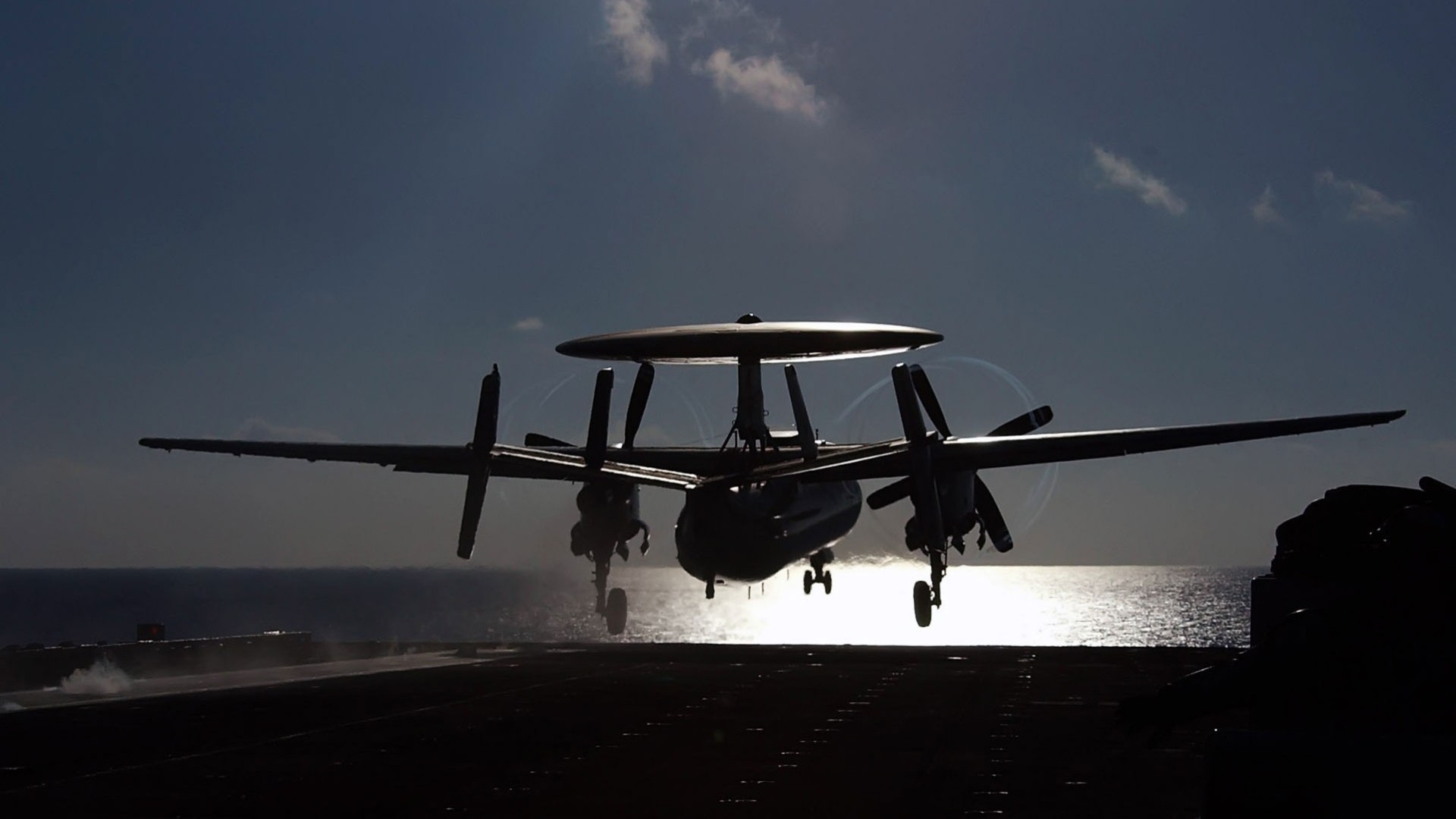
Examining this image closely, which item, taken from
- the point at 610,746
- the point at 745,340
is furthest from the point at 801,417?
the point at 610,746

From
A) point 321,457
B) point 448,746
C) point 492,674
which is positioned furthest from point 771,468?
point 448,746

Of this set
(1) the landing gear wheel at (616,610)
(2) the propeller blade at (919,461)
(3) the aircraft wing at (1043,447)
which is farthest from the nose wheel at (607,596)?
(2) the propeller blade at (919,461)

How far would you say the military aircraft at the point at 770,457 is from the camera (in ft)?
135

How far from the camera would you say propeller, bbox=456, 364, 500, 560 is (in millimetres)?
42156

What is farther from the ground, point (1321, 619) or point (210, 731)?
point (1321, 619)

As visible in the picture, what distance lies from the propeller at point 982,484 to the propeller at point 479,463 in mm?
13239

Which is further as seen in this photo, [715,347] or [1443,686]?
[715,347]

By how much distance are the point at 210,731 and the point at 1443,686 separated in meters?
24.4

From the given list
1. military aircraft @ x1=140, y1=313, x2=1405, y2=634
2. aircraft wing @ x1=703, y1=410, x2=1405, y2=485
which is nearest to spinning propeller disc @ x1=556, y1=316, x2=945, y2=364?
military aircraft @ x1=140, y1=313, x2=1405, y2=634

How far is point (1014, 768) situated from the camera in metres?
21.8

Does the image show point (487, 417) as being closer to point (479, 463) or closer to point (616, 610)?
point (479, 463)

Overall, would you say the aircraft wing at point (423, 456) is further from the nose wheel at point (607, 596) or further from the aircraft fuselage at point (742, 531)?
the nose wheel at point (607, 596)

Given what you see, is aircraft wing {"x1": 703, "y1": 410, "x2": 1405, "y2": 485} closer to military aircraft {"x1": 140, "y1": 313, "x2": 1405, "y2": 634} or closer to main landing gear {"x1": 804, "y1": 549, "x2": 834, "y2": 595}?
military aircraft {"x1": 140, "y1": 313, "x2": 1405, "y2": 634}

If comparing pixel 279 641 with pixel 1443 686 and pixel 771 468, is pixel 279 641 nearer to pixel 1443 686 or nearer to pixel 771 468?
pixel 771 468
